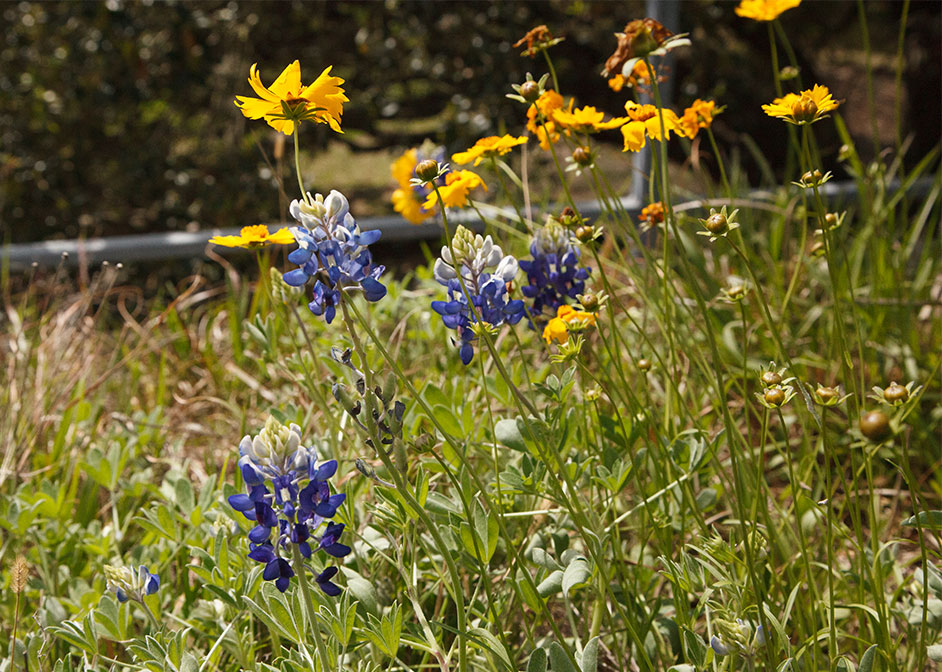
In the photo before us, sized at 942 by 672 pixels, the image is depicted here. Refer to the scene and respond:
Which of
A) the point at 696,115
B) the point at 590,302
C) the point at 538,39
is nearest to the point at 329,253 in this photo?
the point at 590,302

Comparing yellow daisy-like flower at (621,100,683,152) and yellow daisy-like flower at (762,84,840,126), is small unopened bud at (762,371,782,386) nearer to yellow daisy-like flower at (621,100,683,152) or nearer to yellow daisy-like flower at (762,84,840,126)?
yellow daisy-like flower at (762,84,840,126)

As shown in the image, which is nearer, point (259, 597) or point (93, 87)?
point (259, 597)

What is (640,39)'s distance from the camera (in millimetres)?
988

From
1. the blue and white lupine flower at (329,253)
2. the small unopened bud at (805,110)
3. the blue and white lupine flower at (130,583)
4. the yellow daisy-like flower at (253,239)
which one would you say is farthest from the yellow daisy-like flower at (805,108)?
the blue and white lupine flower at (130,583)

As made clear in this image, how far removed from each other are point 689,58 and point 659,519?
3.89m

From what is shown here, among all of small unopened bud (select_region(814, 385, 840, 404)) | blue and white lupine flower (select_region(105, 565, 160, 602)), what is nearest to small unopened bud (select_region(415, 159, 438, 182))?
small unopened bud (select_region(814, 385, 840, 404))

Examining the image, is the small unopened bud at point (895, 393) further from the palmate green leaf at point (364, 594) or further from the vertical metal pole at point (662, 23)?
the vertical metal pole at point (662, 23)

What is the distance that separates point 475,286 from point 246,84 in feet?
11.5

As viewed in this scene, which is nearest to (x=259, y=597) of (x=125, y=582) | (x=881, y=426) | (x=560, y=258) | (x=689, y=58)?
(x=125, y=582)

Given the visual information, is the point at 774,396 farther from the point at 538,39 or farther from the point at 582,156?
the point at 538,39

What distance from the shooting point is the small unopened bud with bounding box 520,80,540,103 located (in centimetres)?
116

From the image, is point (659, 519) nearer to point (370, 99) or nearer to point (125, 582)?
Result: point (125, 582)

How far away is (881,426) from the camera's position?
29.0 inches

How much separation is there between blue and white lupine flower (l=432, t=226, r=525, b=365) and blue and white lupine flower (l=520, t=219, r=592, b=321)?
0.86ft
